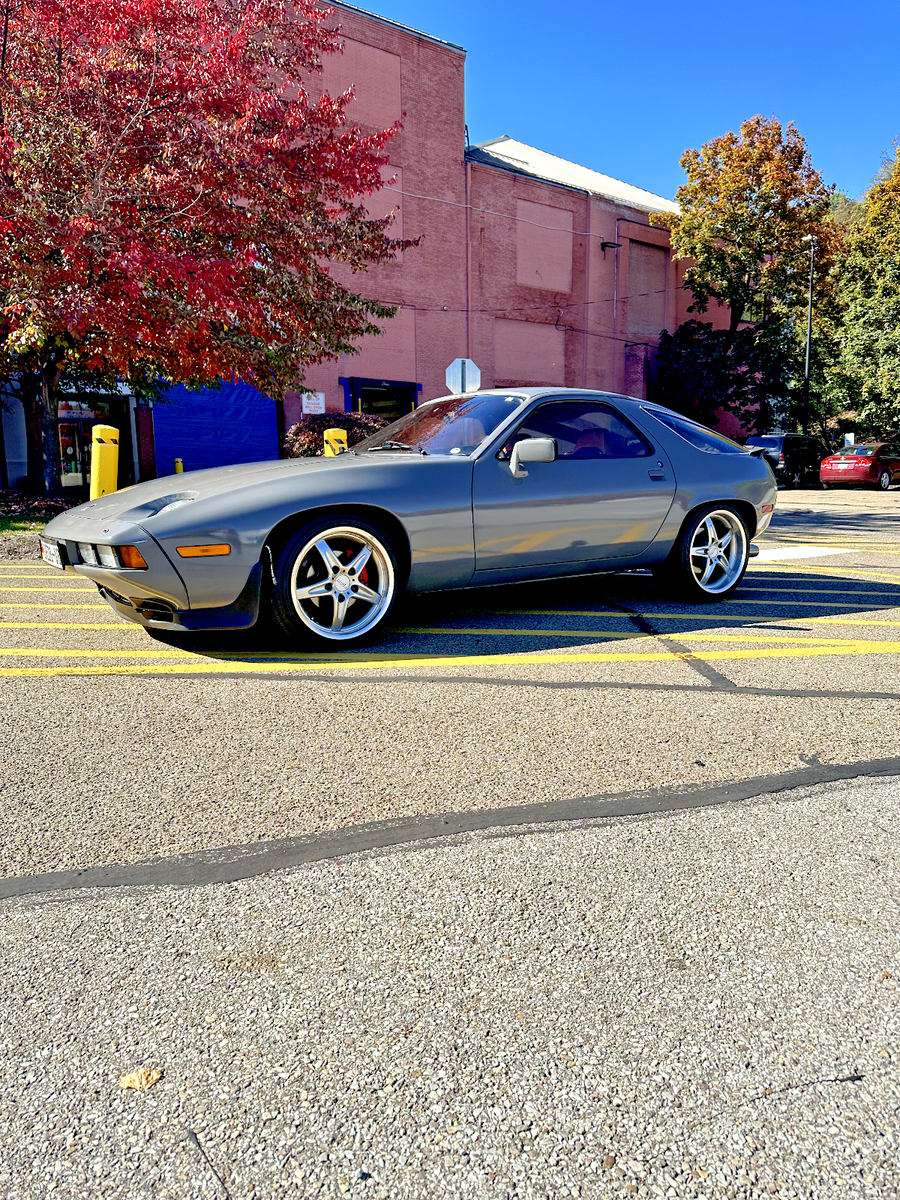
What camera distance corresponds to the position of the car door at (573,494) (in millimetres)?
5141

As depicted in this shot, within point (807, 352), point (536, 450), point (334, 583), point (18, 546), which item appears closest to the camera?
point (334, 583)

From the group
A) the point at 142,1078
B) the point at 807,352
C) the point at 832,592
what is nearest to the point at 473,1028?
the point at 142,1078

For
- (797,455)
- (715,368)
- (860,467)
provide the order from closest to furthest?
1. (860,467)
2. (797,455)
3. (715,368)

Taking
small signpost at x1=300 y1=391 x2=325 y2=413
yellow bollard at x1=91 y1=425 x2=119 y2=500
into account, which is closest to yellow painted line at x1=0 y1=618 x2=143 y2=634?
yellow bollard at x1=91 y1=425 x2=119 y2=500

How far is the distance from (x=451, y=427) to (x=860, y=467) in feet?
75.0

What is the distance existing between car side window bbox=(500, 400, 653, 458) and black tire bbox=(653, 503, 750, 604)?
65 centimetres

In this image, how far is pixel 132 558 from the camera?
4211mm

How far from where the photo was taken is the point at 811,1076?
1582 mm

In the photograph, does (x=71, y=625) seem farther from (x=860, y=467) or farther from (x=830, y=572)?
(x=860, y=467)

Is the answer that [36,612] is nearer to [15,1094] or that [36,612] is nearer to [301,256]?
[15,1094]

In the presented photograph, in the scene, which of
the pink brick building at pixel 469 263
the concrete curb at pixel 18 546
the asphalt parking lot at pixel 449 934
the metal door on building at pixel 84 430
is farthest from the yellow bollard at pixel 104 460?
the pink brick building at pixel 469 263

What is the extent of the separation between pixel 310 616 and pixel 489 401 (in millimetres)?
1923

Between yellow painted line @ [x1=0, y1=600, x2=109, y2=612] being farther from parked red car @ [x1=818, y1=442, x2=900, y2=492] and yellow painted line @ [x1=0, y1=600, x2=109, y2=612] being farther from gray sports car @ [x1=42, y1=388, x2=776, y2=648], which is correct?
parked red car @ [x1=818, y1=442, x2=900, y2=492]

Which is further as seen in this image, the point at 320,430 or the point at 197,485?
the point at 320,430
